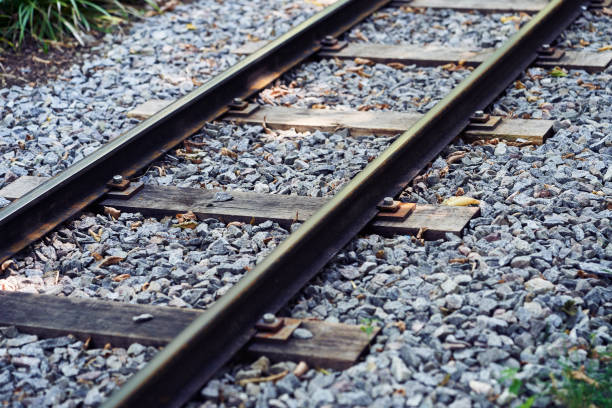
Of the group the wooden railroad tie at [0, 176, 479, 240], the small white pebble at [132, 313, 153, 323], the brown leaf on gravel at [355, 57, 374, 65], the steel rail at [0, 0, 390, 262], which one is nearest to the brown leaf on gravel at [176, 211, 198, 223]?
the wooden railroad tie at [0, 176, 479, 240]

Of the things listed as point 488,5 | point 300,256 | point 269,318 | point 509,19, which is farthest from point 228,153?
point 488,5

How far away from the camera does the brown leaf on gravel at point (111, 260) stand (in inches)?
142

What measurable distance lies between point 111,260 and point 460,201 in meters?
1.42

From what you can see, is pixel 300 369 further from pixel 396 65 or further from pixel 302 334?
pixel 396 65

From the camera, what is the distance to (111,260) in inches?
143

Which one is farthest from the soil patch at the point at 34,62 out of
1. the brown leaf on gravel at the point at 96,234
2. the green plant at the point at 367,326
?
the green plant at the point at 367,326

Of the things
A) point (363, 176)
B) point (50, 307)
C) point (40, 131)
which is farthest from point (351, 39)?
point (50, 307)

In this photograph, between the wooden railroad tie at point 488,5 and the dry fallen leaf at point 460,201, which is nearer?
the dry fallen leaf at point 460,201

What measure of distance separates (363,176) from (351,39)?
104 inches

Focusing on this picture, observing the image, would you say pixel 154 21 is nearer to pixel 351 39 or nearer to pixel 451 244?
pixel 351 39

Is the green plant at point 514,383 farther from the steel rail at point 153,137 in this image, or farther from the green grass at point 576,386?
the steel rail at point 153,137

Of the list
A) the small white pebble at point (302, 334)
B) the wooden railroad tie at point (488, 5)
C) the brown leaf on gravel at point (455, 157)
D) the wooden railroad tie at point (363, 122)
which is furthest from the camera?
the wooden railroad tie at point (488, 5)

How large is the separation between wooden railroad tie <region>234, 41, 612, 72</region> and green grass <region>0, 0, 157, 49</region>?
4.17ft

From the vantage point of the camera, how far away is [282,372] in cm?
286
